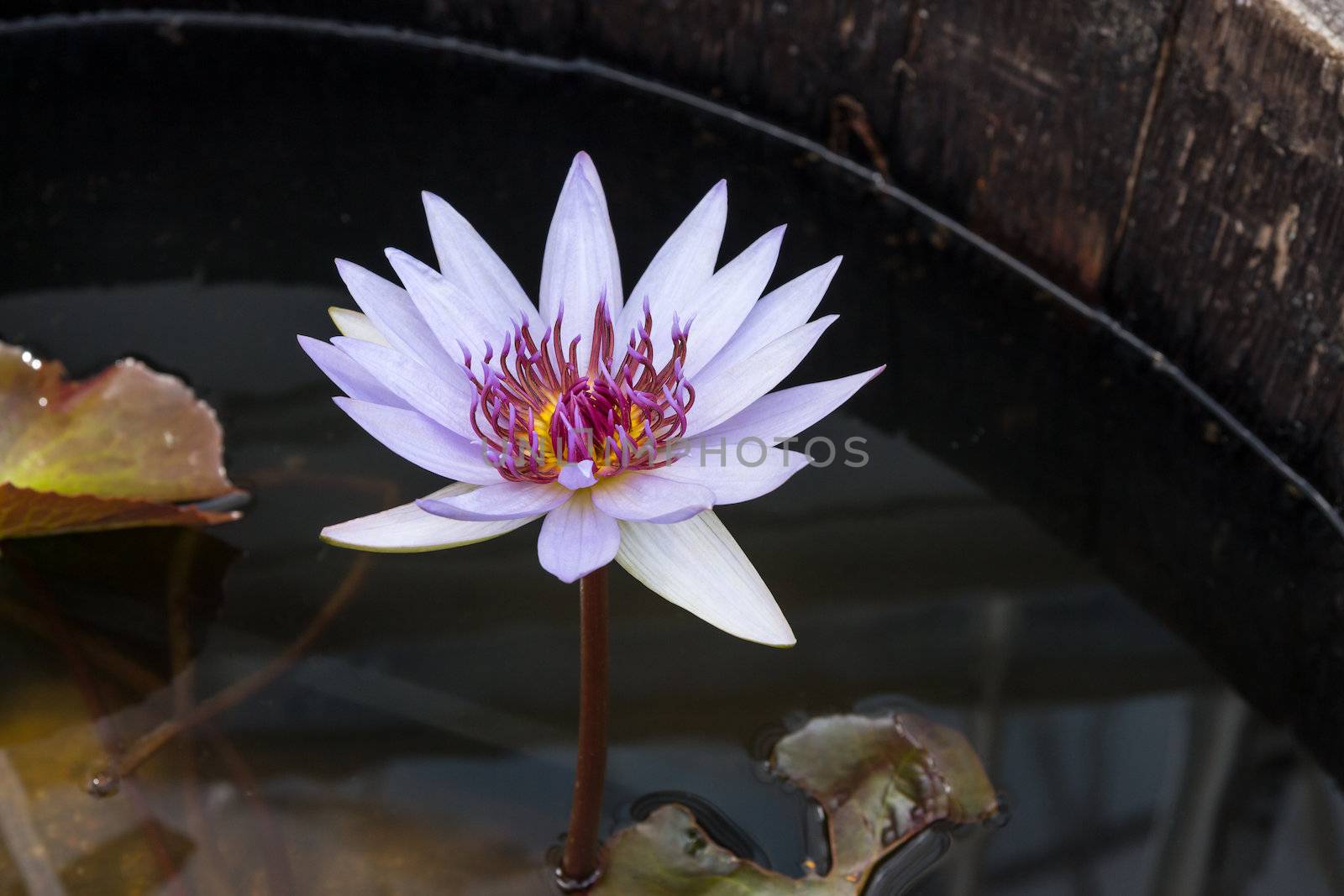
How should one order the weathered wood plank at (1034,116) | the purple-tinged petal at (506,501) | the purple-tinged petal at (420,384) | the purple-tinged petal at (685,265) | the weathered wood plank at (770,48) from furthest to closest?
the weathered wood plank at (770,48) → the weathered wood plank at (1034,116) → the purple-tinged petal at (685,265) → the purple-tinged petal at (420,384) → the purple-tinged petal at (506,501)

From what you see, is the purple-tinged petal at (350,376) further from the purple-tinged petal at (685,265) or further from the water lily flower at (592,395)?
the purple-tinged petal at (685,265)

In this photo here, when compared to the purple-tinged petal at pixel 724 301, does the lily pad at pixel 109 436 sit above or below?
below

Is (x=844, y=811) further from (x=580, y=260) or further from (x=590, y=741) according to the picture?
(x=580, y=260)

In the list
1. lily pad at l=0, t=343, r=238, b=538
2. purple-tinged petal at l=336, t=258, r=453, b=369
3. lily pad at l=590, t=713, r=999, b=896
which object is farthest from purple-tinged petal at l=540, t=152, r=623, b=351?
lily pad at l=0, t=343, r=238, b=538

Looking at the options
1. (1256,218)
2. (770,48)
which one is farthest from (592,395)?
(770,48)

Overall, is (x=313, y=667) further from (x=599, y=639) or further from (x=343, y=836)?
(x=599, y=639)

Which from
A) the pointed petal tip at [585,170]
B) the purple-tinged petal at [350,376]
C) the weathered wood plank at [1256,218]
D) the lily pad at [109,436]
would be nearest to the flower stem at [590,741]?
the purple-tinged petal at [350,376]

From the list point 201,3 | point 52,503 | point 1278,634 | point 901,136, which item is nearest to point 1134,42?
point 901,136
